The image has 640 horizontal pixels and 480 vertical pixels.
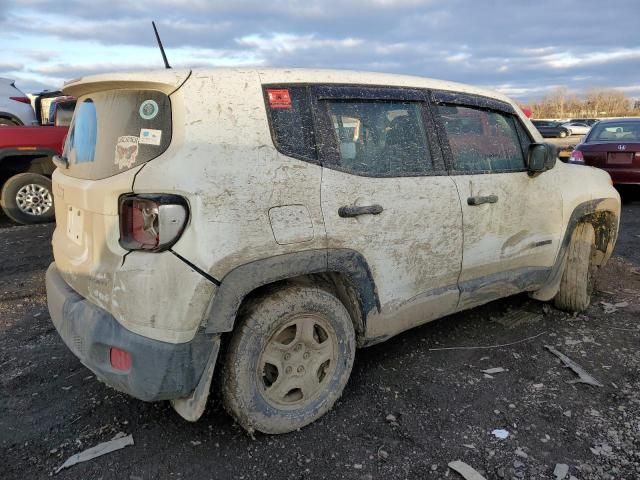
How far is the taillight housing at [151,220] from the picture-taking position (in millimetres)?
2129

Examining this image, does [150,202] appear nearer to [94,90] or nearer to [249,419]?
[94,90]

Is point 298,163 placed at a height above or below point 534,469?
above

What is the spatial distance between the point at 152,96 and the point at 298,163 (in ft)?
2.38

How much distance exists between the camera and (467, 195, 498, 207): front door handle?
10.3 feet

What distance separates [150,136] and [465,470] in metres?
2.09

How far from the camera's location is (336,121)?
8.77 feet

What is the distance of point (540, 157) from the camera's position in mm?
3506

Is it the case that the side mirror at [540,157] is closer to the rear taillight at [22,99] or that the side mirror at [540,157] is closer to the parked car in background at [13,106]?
the parked car in background at [13,106]

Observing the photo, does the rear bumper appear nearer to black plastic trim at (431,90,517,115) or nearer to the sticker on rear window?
the sticker on rear window

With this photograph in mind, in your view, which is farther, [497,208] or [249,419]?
[497,208]

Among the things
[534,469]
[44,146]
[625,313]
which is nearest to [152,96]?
[534,469]

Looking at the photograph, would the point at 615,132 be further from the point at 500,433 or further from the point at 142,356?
the point at 142,356

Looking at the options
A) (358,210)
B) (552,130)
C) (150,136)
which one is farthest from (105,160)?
(552,130)

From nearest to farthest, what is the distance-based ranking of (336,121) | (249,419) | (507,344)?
(249,419)
(336,121)
(507,344)
